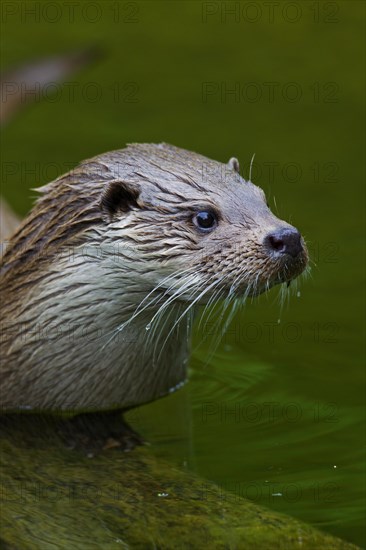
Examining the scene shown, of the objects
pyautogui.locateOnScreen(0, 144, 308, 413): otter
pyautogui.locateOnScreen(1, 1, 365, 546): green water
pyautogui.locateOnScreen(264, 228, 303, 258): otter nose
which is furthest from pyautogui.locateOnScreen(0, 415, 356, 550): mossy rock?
pyautogui.locateOnScreen(264, 228, 303, 258): otter nose

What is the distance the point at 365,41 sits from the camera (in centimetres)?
855

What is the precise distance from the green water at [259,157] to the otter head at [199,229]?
627 mm

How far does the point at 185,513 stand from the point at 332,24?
5.63m

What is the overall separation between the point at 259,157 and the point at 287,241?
9.55 feet

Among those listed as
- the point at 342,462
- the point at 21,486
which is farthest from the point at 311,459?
the point at 21,486

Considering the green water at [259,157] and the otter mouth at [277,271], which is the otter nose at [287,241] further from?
the green water at [259,157]

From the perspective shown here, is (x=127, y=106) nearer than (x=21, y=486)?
No

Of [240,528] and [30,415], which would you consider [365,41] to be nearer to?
[30,415]

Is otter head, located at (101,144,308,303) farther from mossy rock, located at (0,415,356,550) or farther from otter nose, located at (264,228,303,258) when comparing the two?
mossy rock, located at (0,415,356,550)

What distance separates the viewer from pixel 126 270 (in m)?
4.26

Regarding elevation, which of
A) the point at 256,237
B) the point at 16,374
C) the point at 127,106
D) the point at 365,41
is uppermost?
the point at 365,41

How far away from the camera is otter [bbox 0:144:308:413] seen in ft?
13.5

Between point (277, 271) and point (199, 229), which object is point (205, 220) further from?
point (277, 271)

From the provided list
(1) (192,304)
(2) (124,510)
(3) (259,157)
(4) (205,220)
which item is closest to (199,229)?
(4) (205,220)
